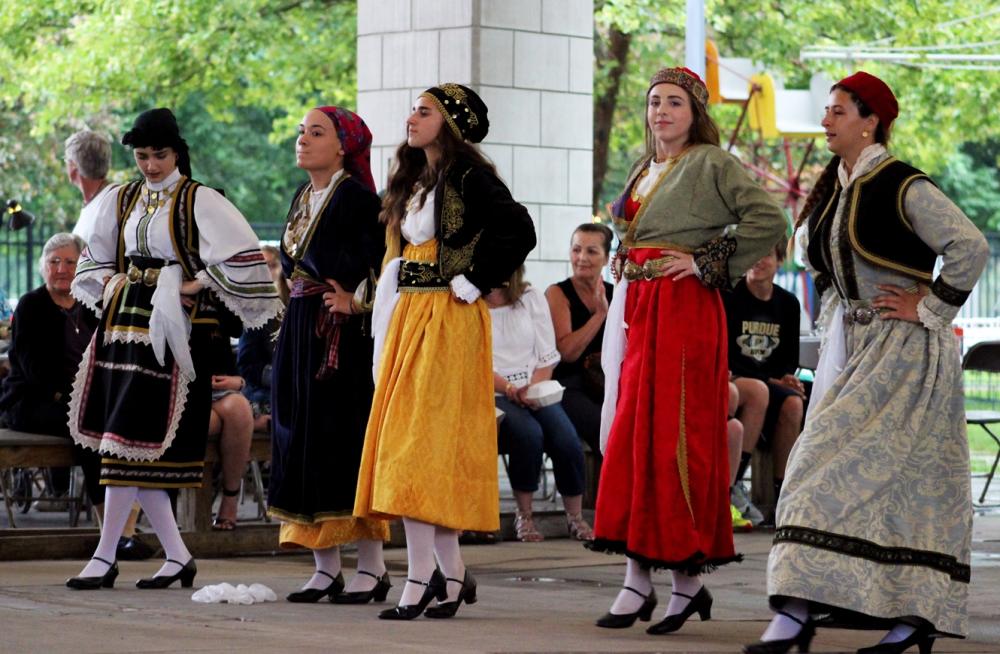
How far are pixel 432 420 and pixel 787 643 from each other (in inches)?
61.8

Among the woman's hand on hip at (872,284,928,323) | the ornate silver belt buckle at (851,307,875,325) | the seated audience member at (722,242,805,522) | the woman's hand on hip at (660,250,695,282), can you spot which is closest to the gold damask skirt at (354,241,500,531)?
the woman's hand on hip at (660,250,695,282)

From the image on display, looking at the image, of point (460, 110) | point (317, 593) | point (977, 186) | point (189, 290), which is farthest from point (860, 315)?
point (977, 186)

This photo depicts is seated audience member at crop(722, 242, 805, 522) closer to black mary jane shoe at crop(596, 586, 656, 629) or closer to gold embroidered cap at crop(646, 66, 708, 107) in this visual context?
gold embroidered cap at crop(646, 66, 708, 107)

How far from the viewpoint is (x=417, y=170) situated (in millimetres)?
7055

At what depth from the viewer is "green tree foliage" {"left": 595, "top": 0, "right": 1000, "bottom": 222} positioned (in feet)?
73.2

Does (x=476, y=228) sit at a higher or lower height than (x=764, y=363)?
higher

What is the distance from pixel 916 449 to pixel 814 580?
528 millimetres

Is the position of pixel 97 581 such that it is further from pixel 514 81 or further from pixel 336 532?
pixel 514 81

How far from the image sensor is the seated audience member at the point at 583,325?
10.4m

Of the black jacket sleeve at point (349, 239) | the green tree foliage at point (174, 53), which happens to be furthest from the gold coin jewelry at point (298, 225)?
the green tree foliage at point (174, 53)

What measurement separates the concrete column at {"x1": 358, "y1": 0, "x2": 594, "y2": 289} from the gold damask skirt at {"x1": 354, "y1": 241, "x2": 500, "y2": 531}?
5202 mm

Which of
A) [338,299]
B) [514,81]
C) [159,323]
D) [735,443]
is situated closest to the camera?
[338,299]

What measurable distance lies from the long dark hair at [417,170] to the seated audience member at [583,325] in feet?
10.9

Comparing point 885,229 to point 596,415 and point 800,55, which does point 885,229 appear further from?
point 800,55
